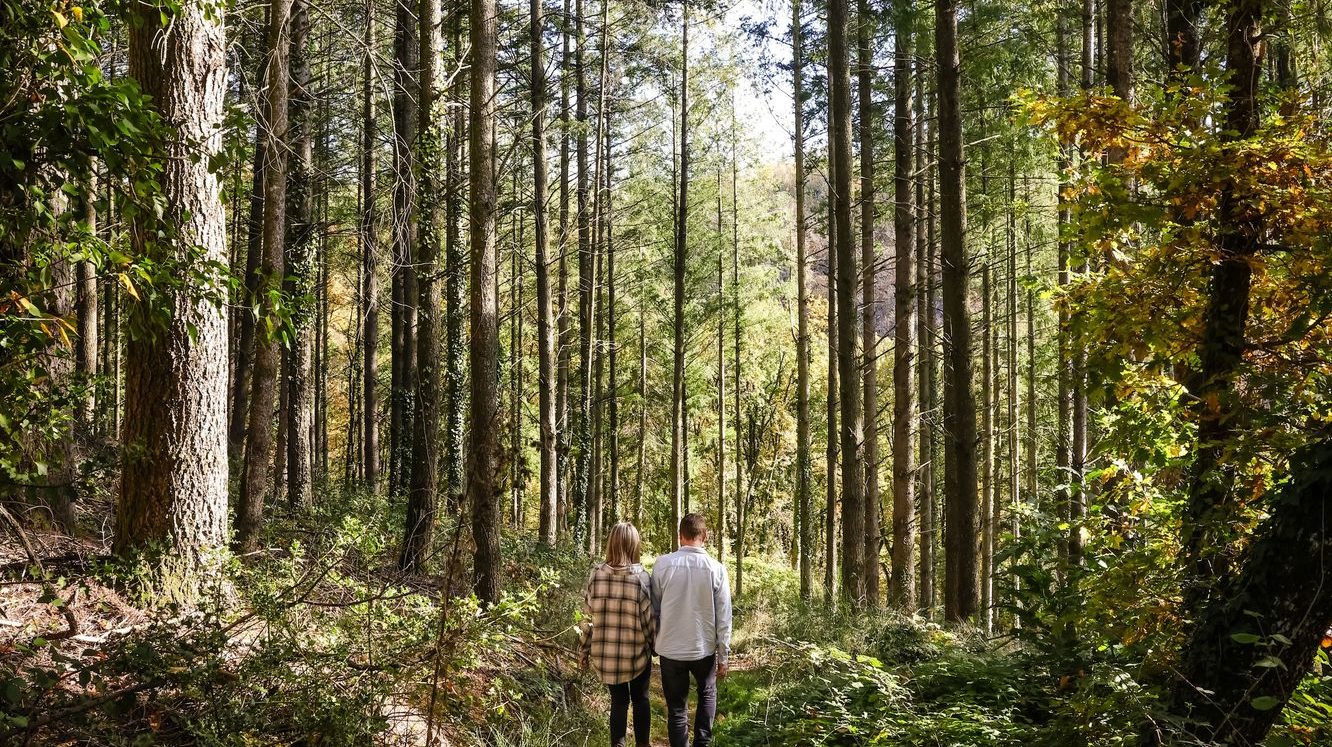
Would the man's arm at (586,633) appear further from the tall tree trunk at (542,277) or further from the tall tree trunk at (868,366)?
the tall tree trunk at (542,277)

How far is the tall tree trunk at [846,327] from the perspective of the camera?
11305mm

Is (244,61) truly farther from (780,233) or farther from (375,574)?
(780,233)

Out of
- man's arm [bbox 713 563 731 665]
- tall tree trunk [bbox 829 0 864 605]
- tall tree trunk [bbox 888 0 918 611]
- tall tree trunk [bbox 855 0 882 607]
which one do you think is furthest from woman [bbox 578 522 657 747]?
tall tree trunk [bbox 888 0 918 611]

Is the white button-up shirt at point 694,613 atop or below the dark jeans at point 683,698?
atop

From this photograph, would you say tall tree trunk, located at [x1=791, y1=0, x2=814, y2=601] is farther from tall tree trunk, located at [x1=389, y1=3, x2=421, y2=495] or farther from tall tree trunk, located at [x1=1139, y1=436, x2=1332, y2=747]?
tall tree trunk, located at [x1=1139, y1=436, x2=1332, y2=747]

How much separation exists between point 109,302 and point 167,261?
20.7 metres

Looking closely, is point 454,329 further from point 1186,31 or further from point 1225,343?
point 1225,343

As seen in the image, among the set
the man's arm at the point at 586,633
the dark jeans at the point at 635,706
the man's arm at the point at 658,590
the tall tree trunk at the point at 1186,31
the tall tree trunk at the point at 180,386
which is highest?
the tall tree trunk at the point at 1186,31

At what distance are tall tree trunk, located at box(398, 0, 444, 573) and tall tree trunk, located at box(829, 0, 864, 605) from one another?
5435mm

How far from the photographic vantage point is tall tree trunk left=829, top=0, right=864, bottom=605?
11.3 m

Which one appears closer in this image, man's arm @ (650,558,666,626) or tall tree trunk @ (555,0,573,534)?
man's arm @ (650,558,666,626)

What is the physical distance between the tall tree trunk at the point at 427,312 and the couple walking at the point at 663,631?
2.74m

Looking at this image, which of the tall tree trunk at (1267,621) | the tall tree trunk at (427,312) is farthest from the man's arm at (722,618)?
the tall tree trunk at (427,312)

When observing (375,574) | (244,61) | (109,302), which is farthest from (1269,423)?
(109,302)
